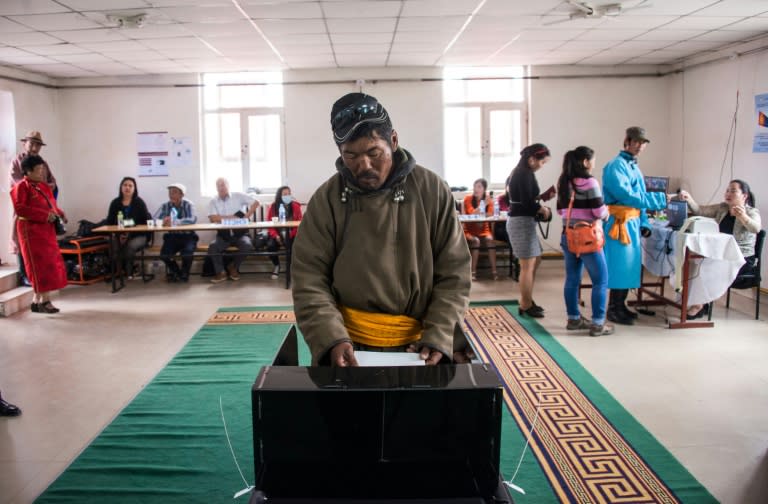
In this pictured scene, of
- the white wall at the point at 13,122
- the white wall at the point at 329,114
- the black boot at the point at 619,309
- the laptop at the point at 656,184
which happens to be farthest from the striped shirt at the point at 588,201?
the white wall at the point at 13,122

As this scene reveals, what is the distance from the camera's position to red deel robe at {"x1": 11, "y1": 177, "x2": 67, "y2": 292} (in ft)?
17.1

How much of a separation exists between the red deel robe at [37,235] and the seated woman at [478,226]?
4.49 meters

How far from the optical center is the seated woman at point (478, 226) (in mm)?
7094

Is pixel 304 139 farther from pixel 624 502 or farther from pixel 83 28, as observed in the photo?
pixel 624 502

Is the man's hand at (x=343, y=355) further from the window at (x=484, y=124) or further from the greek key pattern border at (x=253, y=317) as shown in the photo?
the window at (x=484, y=124)

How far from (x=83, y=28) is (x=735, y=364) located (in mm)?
6099

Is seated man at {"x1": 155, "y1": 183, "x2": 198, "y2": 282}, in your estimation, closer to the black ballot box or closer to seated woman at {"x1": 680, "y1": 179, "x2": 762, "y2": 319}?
seated woman at {"x1": 680, "y1": 179, "x2": 762, "y2": 319}

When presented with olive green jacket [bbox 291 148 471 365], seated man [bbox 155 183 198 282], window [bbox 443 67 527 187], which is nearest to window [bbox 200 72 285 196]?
seated man [bbox 155 183 198 282]

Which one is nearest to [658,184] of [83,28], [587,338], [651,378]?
[587,338]

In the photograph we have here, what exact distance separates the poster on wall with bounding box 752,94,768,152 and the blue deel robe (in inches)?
89.1

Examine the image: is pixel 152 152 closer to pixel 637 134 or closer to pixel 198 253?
pixel 198 253

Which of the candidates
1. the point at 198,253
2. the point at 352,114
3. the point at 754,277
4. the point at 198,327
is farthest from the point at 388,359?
the point at 198,253

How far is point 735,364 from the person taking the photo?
12.6ft

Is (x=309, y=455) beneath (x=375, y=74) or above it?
beneath
